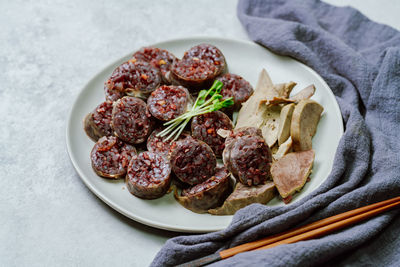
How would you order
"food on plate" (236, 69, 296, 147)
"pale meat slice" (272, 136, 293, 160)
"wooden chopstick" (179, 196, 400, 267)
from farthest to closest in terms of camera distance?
"food on plate" (236, 69, 296, 147), "pale meat slice" (272, 136, 293, 160), "wooden chopstick" (179, 196, 400, 267)

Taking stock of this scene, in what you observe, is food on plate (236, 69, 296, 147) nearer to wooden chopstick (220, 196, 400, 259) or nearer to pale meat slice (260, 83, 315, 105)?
pale meat slice (260, 83, 315, 105)

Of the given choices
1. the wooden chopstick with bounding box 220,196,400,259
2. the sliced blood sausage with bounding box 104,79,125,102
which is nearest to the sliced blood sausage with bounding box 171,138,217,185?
the wooden chopstick with bounding box 220,196,400,259

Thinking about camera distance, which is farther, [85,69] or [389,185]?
[85,69]

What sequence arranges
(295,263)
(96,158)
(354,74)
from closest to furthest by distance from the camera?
1. (295,263)
2. (96,158)
3. (354,74)

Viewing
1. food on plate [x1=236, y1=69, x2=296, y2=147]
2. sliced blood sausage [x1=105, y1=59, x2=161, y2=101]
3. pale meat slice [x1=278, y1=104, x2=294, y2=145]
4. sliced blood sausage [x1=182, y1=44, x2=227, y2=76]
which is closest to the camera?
pale meat slice [x1=278, y1=104, x2=294, y2=145]

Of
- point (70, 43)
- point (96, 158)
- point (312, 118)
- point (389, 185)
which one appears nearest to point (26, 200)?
point (96, 158)

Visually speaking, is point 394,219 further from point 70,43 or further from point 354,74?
point 70,43
